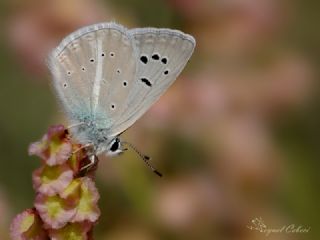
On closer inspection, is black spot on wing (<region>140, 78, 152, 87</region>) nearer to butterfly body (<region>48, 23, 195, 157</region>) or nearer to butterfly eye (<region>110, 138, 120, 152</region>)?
butterfly body (<region>48, 23, 195, 157</region>)

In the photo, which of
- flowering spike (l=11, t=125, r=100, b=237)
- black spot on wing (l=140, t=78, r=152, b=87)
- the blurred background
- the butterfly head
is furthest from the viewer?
the blurred background

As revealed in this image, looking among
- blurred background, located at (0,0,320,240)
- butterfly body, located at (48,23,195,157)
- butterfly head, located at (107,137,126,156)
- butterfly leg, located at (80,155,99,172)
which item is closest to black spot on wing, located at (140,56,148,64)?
butterfly body, located at (48,23,195,157)

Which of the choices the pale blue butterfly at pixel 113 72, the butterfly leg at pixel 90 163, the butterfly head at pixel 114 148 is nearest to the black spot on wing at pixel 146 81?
the pale blue butterfly at pixel 113 72

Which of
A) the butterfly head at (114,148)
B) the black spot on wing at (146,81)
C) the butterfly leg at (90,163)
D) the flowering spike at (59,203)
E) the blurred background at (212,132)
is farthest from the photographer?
the blurred background at (212,132)

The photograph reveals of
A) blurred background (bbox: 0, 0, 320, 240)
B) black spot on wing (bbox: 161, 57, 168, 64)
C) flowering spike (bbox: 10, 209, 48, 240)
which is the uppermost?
flowering spike (bbox: 10, 209, 48, 240)

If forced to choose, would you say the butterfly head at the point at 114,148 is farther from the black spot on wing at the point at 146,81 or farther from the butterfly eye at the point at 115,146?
the black spot on wing at the point at 146,81

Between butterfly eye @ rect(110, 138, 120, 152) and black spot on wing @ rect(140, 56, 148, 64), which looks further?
black spot on wing @ rect(140, 56, 148, 64)

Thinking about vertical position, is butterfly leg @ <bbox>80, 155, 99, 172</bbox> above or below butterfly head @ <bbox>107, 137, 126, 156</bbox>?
above

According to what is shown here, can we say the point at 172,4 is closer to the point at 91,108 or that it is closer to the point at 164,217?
the point at 164,217
